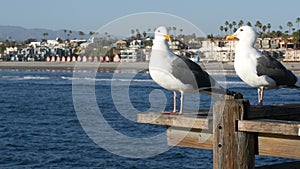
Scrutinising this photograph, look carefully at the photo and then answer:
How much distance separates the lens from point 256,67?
26.6 ft

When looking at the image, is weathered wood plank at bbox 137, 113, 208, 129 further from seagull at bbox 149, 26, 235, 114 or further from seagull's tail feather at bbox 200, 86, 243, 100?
seagull at bbox 149, 26, 235, 114

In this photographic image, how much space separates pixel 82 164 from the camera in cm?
2136

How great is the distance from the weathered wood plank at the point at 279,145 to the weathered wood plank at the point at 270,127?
160 mm

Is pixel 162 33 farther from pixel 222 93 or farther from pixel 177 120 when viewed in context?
pixel 177 120

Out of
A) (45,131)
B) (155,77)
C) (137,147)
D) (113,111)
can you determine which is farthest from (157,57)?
(113,111)

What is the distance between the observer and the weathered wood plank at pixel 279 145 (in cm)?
576

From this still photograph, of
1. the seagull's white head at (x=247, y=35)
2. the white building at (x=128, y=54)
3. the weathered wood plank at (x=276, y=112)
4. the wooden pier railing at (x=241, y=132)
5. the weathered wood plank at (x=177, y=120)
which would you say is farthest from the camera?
the white building at (x=128, y=54)

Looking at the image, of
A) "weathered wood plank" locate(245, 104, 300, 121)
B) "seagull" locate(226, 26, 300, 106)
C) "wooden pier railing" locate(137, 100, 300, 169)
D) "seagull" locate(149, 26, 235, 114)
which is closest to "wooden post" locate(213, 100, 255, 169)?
"wooden pier railing" locate(137, 100, 300, 169)

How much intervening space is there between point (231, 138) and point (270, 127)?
1.35 ft

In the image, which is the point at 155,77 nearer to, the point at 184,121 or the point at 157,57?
the point at 157,57

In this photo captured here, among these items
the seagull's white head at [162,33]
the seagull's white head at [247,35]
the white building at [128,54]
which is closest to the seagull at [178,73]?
the seagull's white head at [162,33]

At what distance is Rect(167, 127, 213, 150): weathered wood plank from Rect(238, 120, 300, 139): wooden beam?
1.71 ft

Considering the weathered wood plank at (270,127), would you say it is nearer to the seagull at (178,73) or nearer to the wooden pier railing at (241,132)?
the wooden pier railing at (241,132)

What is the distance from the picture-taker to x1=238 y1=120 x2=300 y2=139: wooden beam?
5.56 metres
